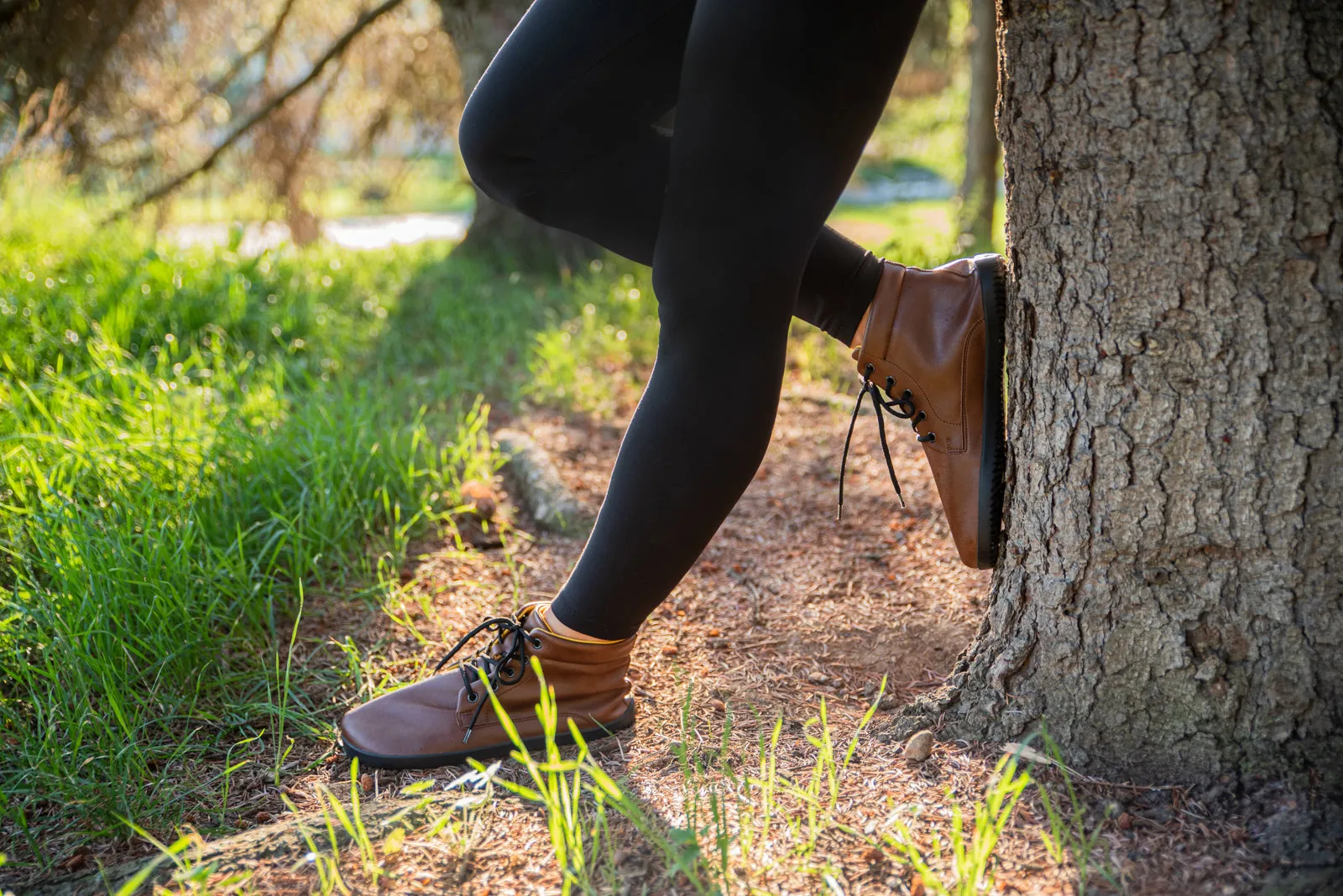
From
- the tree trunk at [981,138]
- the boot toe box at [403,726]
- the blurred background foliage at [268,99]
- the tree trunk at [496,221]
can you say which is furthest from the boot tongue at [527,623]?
the tree trunk at [981,138]

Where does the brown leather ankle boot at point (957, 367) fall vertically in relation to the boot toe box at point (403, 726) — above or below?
above

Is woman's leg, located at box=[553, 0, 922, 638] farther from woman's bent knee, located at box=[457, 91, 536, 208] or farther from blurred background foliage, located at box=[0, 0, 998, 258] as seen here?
blurred background foliage, located at box=[0, 0, 998, 258]

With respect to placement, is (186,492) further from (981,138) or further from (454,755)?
(981,138)

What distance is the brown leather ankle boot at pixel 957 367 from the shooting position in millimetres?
1276

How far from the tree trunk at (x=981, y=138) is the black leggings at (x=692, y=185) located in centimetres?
322

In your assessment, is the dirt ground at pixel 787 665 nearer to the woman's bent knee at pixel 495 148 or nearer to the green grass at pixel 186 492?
the green grass at pixel 186 492

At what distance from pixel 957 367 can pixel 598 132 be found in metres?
0.59

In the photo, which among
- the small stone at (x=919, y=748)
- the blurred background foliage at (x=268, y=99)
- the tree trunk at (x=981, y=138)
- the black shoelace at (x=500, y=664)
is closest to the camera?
the small stone at (x=919, y=748)

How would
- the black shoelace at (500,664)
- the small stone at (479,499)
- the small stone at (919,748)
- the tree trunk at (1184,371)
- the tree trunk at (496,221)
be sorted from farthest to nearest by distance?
1. the tree trunk at (496,221)
2. the small stone at (479,499)
3. the black shoelace at (500,664)
4. the small stone at (919,748)
5. the tree trunk at (1184,371)

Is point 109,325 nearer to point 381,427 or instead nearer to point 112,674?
point 381,427

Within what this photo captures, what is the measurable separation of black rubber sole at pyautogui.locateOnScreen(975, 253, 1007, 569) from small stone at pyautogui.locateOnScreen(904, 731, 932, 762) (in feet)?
0.80

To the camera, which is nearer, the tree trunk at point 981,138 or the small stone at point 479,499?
the small stone at point 479,499

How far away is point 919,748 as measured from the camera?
4.00 ft

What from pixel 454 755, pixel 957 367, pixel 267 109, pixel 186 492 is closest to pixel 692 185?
pixel 957 367
